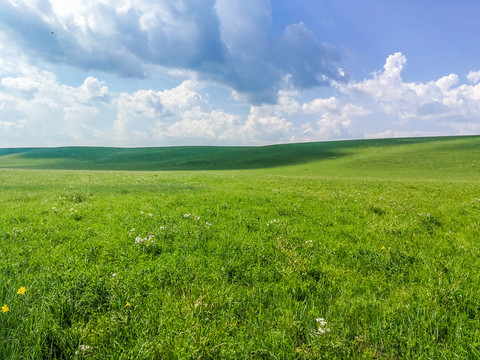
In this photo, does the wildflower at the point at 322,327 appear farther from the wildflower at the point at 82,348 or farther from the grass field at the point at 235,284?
the wildflower at the point at 82,348

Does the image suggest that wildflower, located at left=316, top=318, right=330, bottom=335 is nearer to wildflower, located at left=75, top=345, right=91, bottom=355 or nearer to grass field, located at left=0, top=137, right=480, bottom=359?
grass field, located at left=0, top=137, right=480, bottom=359

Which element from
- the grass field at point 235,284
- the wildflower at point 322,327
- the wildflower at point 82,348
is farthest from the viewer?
the wildflower at point 322,327

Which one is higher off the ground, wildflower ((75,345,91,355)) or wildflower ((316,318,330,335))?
wildflower ((75,345,91,355))

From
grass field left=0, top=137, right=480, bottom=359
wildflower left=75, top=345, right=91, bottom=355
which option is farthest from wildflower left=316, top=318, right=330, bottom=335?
wildflower left=75, top=345, right=91, bottom=355

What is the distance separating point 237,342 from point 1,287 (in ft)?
14.4

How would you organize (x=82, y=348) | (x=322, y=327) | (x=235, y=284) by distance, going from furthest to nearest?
(x=235, y=284) → (x=322, y=327) → (x=82, y=348)

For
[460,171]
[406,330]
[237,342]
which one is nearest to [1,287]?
[237,342]

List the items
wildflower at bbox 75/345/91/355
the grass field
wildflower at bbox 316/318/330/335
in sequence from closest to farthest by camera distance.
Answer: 1. wildflower at bbox 75/345/91/355
2. the grass field
3. wildflower at bbox 316/318/330/335

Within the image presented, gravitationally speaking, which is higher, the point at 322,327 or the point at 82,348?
the point at 82,348

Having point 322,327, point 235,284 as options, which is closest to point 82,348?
point 235,284

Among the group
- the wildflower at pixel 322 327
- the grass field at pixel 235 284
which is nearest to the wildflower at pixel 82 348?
the grass field at pixel 235 284

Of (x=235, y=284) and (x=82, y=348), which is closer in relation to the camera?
(x=82, y=348)

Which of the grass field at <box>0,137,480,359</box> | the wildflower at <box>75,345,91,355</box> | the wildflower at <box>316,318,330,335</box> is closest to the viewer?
the wildflower at <box>75,345,91,355</box>

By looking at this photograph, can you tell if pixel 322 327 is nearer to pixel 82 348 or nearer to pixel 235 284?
pixel 235 284
